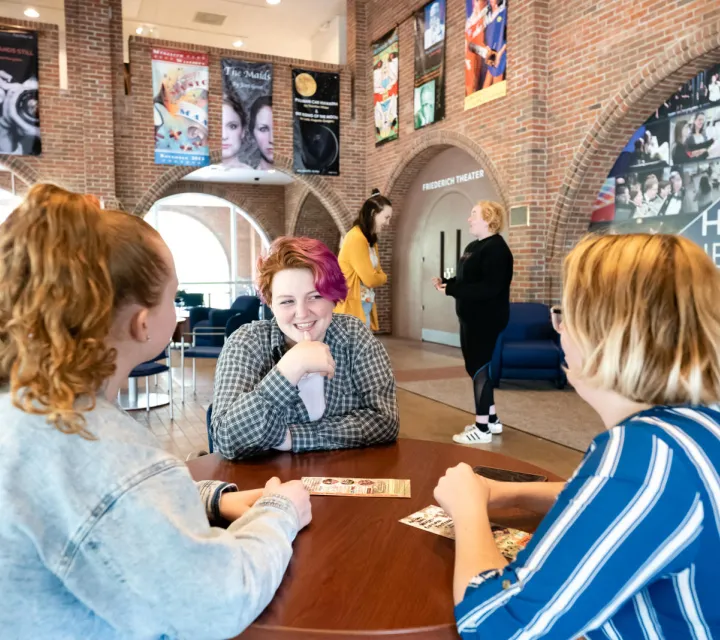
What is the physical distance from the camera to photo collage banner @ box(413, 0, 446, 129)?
28.5 feet

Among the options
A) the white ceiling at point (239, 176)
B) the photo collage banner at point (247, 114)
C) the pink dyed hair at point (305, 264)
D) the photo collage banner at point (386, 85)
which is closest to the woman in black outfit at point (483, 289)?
the pink dyed hair at point (305, 264)

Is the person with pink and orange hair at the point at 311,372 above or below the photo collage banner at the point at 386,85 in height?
below

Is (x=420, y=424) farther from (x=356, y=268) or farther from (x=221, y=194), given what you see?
(x=221, y=194)

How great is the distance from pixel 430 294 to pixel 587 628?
9578mm

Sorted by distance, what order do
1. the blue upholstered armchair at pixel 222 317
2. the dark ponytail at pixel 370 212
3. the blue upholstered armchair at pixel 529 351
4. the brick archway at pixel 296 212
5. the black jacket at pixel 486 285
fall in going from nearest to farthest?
the black jacket at pixel 486 285
the dark ponytail at pixel 370 212
the blue upholstered armchair at pixel 529 351
the blue upholstered armchair at pixel 222 317
the brick archway at pixel 296 212

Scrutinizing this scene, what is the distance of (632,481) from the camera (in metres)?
0.76

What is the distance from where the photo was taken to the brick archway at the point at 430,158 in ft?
25.6

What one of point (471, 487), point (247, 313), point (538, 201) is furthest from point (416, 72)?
point (471, 487)

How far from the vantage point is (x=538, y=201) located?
7.12 m

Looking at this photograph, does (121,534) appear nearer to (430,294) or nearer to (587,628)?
(587,628)

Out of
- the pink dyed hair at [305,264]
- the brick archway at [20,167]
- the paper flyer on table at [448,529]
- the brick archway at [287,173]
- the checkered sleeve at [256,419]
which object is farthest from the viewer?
the brick archway at [287,173]

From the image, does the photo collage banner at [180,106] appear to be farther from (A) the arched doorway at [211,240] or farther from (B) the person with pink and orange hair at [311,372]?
(B) the person with pink and orange hair at [311,372]

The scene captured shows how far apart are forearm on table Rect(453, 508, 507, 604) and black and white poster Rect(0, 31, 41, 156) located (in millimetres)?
9343

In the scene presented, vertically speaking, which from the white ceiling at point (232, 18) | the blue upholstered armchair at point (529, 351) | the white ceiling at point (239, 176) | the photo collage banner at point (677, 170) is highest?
the white ceiling at point (232, 18)
